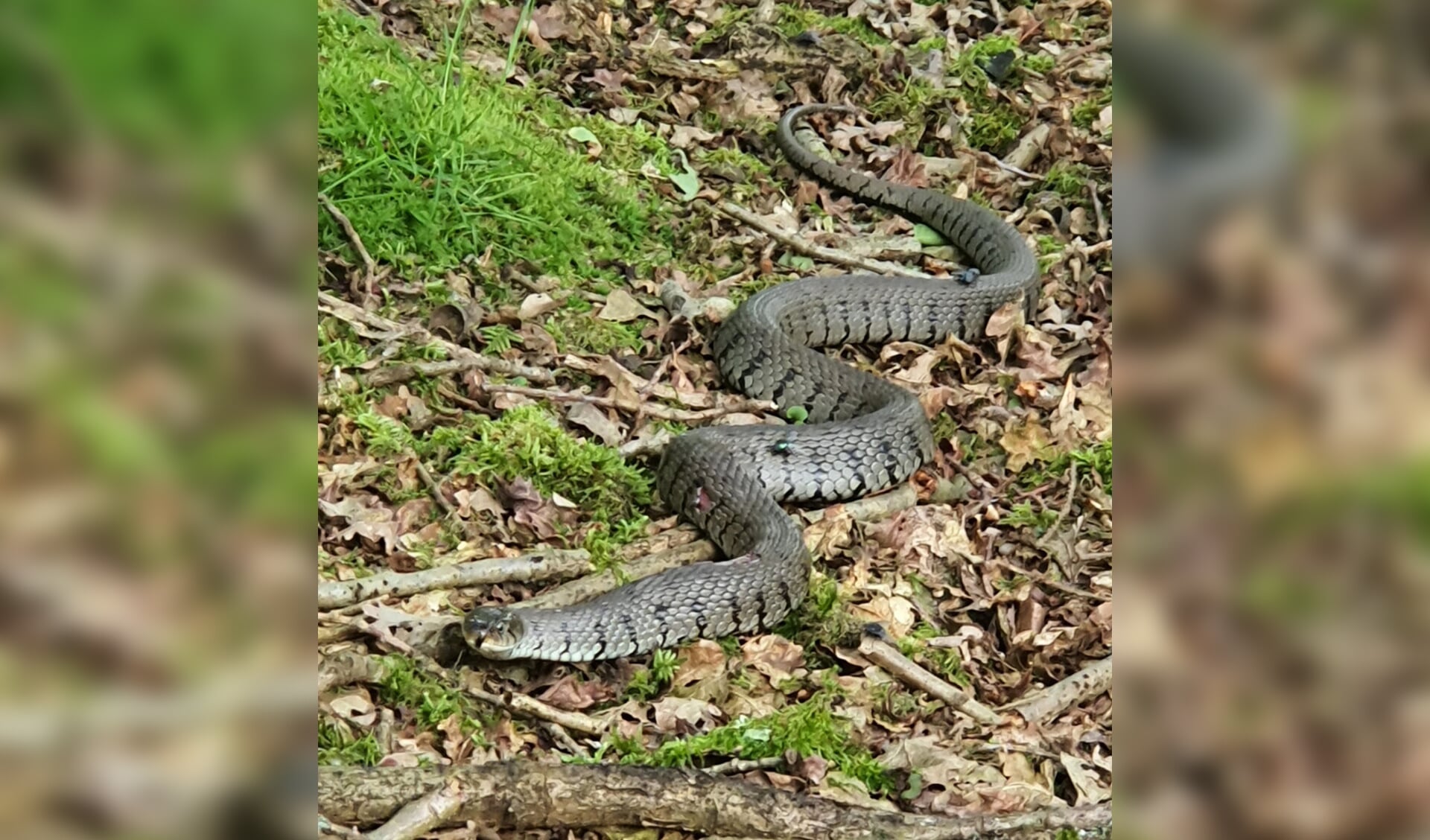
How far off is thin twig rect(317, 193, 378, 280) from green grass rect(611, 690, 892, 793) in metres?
3.46

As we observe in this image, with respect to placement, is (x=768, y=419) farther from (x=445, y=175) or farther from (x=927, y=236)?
(x=927, y=236)

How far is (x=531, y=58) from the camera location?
1001 cm

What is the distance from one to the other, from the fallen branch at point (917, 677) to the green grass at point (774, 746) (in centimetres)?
45

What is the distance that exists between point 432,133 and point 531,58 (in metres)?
2.65

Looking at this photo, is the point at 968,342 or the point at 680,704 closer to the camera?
the point at 680,704

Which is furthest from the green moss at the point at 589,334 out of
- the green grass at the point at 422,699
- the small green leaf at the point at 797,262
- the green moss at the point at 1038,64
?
the green moss at the point at 1038,64

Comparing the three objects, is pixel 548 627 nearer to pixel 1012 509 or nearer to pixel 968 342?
pixel 1012 509

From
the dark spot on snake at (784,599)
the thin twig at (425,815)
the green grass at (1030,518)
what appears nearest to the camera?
the thin twig at (425,815)

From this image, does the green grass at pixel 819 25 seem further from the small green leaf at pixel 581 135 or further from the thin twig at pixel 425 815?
the thin twig at pixel 425 815

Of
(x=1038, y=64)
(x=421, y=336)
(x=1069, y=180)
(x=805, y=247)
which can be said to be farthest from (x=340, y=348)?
(x=1038, y=64)

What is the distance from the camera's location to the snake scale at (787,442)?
505 centimetres
